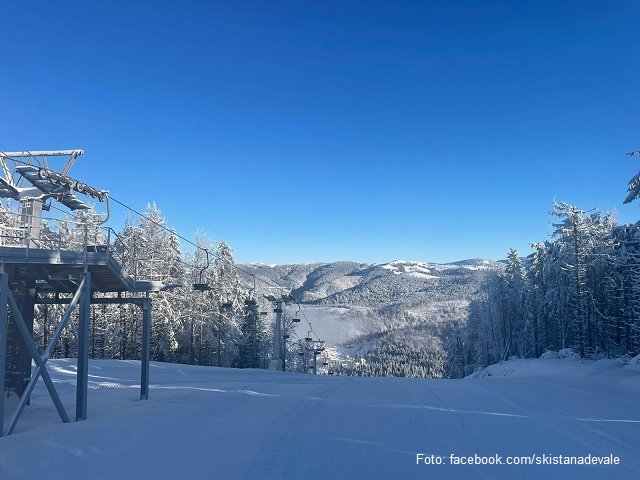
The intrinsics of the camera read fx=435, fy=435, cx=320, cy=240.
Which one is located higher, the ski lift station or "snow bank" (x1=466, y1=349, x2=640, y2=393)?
the ski lift station

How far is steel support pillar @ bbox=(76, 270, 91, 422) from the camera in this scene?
10.6 metres

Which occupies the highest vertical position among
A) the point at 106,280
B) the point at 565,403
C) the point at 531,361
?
the point at 106,280

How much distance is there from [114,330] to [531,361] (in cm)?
3380

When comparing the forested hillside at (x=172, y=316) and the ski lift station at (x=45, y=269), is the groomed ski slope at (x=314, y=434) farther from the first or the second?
the forested hillside at (x=172, y=316)

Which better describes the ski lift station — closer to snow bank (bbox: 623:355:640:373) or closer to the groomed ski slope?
the groomed ski slope

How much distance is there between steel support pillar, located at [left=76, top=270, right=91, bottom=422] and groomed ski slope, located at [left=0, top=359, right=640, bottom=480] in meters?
0.49

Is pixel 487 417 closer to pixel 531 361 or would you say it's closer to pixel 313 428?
pixel 313 428

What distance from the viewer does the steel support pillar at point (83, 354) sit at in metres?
10.6

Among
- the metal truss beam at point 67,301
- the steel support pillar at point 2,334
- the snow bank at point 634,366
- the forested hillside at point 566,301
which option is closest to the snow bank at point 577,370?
the snow bank at point 634,366

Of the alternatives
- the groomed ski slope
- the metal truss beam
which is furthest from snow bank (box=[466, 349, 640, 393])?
the metal truss beam

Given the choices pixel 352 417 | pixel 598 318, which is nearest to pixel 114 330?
pixel 352 417

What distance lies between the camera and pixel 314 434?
9125mm

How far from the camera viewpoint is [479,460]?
24.8 feet

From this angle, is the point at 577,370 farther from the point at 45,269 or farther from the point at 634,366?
the point at 45,269
